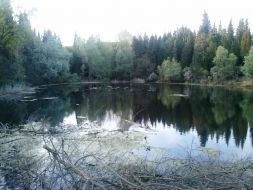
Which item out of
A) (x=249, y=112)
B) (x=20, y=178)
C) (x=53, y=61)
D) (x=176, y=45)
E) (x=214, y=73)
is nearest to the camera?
(x=20, y=178)

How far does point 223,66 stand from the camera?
58.7 m

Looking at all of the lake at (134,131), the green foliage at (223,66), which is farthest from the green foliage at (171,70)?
the lake at (134,131)

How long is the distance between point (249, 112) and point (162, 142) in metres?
11.9

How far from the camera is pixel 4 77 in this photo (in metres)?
34.3

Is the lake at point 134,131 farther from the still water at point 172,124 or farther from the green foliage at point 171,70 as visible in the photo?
the green foliage at point 171,70

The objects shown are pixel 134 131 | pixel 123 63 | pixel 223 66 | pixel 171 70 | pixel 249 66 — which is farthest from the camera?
pixel 123 63

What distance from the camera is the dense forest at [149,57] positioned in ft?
170

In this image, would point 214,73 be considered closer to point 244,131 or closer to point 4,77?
point 4,77

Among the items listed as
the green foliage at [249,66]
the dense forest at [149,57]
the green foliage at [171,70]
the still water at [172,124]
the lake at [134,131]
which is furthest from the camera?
the green foliage at [171,70]

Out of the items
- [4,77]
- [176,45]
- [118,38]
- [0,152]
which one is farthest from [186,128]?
[118,38]

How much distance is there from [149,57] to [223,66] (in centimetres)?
1866

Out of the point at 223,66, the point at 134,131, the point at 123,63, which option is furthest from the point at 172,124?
the point at 123,63

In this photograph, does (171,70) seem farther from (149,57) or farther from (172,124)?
(172,124)

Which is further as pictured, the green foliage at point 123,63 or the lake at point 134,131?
the green foliage at point 123,63
